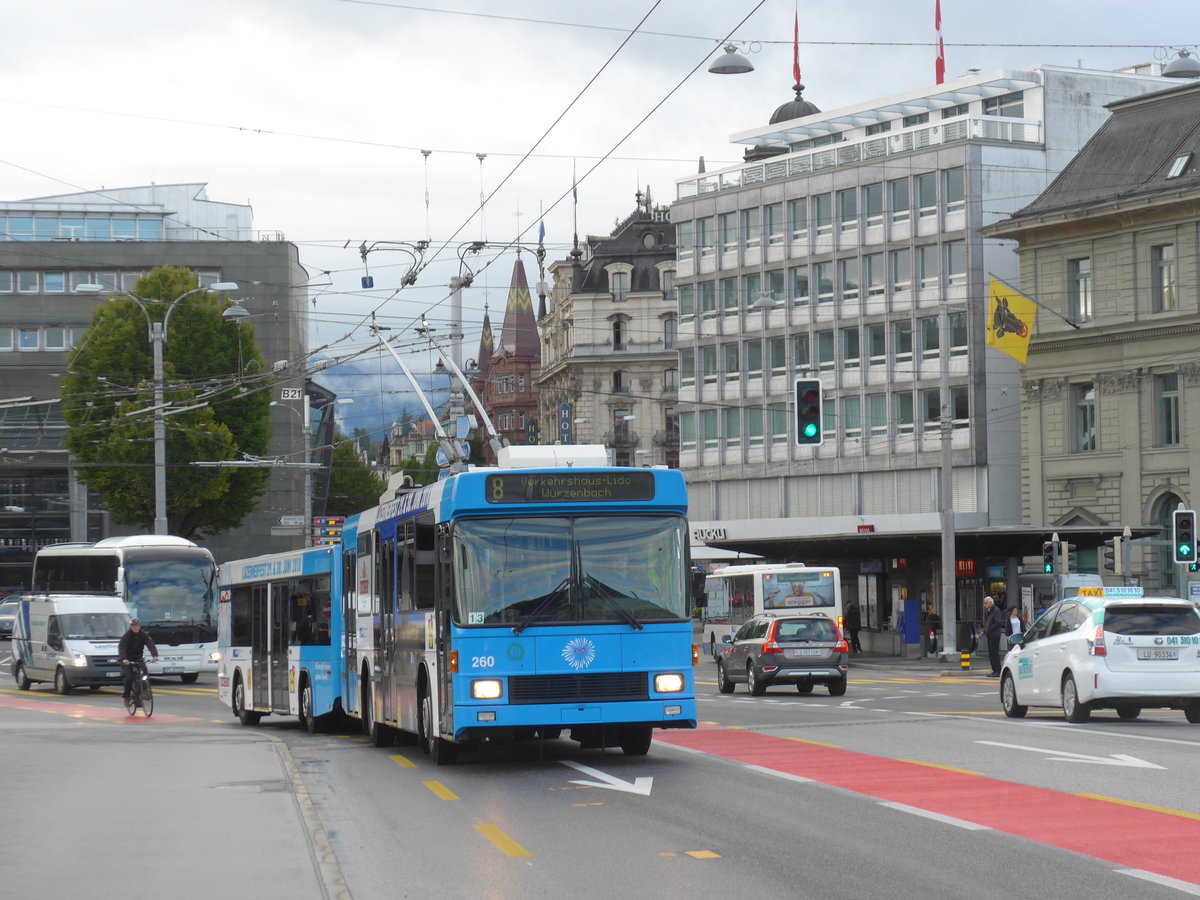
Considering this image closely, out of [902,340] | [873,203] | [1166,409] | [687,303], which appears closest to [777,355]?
[687,303]

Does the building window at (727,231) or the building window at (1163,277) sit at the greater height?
the building window at (727,231)

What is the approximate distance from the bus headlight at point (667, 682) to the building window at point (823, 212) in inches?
2344

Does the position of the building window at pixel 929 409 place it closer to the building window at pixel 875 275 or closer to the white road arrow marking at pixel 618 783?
the building window at pixel 875 275

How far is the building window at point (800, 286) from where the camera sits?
77250 millimetres

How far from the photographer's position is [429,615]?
730 inches

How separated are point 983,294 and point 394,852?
60.4m

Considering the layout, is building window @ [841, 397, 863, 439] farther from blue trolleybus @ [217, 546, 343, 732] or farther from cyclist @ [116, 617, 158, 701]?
cyclist @ [116, 617, 158, 701]

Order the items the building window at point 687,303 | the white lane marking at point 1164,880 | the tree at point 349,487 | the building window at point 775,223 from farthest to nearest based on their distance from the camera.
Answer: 1. the tree at point 349,487
2. the building window at point 687,303
3. the building window at point 775,223
4. the white lane marking at point 1164,880

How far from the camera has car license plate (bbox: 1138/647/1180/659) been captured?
22859mm

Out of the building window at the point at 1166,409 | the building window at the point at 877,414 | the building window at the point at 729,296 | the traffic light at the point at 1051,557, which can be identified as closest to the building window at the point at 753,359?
the building window at the point at 729,296

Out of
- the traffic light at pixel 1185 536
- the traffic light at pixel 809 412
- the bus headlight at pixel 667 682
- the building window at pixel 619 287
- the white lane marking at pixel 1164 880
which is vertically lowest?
the white lane marking at pixel 1164 880

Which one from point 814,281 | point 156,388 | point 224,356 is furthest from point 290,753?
point 814,281

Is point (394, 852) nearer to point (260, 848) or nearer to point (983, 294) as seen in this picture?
point (260, 848)

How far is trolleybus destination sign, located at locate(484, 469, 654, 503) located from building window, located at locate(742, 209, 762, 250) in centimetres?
6214
